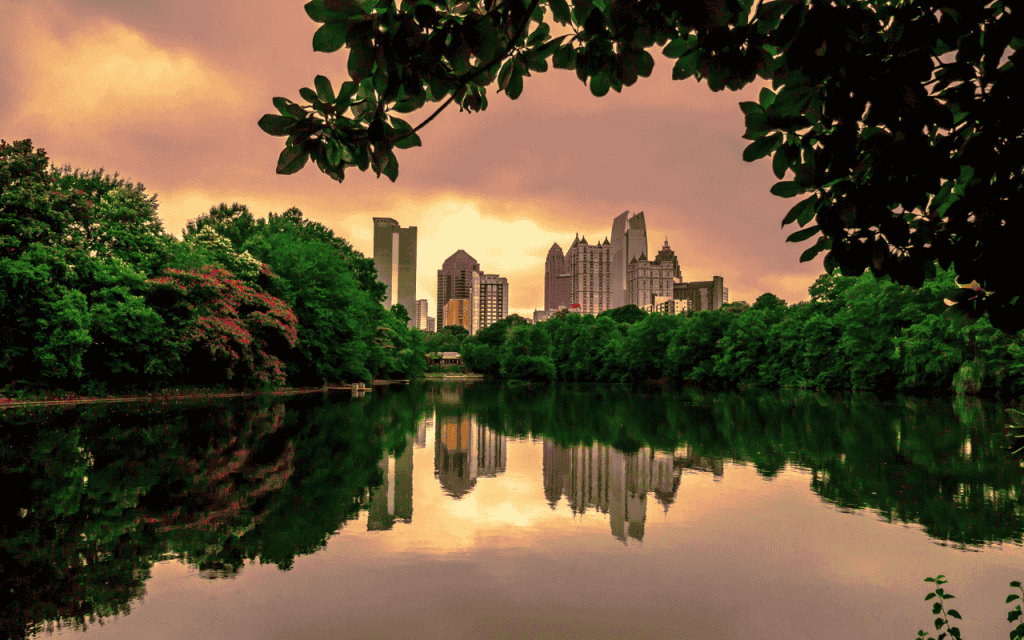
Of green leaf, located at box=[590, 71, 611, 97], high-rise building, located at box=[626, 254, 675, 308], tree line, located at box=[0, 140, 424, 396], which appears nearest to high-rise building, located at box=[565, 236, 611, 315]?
high-rise building, located at box=[626, 254, 675, 308]

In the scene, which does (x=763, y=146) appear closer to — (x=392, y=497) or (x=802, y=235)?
(x=802, y=235)

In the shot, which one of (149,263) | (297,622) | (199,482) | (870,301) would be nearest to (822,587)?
(297,622)

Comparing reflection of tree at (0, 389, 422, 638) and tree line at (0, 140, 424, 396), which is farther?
tree line at (0, 140, 424, 396)

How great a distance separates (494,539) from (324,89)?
201 inches

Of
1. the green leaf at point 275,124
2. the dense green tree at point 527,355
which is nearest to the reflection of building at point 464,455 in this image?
the green leaf at point 275,124

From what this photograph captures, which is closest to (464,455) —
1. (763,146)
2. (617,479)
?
(617,479)

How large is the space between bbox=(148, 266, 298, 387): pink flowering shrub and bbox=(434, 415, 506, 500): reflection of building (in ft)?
45.5

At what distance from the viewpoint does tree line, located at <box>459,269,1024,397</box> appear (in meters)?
29.6

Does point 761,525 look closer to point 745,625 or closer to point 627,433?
point 745,625

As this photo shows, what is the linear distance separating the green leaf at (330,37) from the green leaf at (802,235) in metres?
1.74

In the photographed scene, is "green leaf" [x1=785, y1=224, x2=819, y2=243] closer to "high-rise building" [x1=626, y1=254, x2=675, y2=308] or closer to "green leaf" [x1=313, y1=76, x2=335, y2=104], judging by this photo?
"green leaf" [x1=313, y1=76, x2=335, y2=104]

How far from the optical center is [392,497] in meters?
7.93

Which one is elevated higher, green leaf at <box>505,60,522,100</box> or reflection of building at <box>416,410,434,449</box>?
green leaf at <box>505,60,522,100</box>

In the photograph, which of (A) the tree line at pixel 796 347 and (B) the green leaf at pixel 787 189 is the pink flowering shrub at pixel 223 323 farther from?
(B) the green leaf at pixel 787 189
